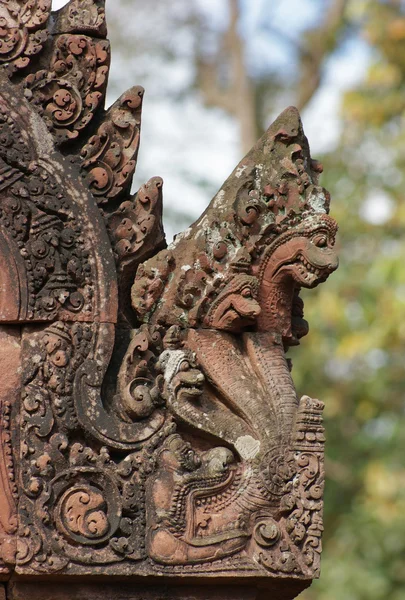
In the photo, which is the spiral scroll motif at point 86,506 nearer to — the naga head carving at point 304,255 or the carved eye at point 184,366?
the carved eye at point 184,366

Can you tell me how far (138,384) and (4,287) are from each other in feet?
2.19

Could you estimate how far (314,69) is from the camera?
18.7 metres

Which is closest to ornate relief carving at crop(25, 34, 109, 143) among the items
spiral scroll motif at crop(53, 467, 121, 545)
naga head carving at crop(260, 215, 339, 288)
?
naga head carving at crop(260, 215, 339, 288)

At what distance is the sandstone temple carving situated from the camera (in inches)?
180

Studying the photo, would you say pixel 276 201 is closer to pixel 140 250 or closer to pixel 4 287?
pixel 140 250

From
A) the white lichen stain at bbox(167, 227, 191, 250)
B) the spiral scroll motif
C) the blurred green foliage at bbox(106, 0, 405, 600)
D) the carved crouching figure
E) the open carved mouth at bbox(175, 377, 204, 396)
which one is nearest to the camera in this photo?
the spiral scroll motif

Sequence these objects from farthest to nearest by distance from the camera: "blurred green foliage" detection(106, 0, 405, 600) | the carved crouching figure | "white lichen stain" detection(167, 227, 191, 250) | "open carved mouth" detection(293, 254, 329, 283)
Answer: "blurred green foliage" detection(106, 0, 405, 600)
"white lichen stain" detection(167, 227, 191, 250)
"open carved mouth" detection(293, 254, 329, 283)
the carved crouching figure

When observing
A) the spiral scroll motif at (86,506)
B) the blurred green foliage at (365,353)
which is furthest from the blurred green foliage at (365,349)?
the spiral scroll motif at (86,506)

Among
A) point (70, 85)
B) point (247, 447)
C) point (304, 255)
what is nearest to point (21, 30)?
point (70, 85)

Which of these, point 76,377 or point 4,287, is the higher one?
point 4,287

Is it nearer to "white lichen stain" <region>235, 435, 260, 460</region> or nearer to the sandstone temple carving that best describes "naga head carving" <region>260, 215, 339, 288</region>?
the sandstone temple carving

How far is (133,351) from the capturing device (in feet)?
15.7

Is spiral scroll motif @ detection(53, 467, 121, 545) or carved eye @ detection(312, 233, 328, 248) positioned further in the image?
carved eye @ detection(312, 233, 328, 248)

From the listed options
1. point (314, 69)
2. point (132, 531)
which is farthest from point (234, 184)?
point (314, 69)
